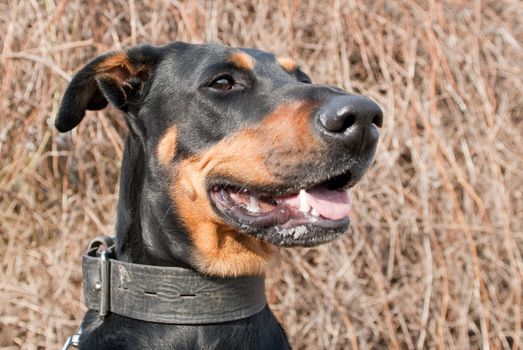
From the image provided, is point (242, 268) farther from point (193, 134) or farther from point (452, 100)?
point (452, 100)

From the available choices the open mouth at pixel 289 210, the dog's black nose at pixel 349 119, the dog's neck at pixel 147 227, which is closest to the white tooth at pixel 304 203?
the open mouth at pixel 289 210

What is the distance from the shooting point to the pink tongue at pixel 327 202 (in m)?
2.45

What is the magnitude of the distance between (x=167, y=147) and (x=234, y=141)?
30 cm

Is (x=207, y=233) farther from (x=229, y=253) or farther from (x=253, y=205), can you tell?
(x=253, y=205)

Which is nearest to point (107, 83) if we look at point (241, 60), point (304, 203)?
point (241, 60)

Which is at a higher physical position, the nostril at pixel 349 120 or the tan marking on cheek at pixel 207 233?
the nostril at pixel 349 120

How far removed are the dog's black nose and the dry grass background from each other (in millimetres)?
2136

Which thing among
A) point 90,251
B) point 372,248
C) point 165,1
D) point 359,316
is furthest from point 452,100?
point 90,251

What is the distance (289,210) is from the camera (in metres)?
2.48

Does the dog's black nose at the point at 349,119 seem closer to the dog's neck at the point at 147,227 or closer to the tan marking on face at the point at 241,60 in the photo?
the tan marking on face at the point at 241,60

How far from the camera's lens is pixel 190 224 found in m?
2.63

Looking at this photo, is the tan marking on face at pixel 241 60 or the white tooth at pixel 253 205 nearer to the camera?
the white tooth at pixel 253 205

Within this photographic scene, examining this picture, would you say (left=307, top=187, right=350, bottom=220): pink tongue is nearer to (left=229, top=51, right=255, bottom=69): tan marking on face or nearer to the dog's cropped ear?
(left=229, top=51, right=255, bottom=69): tan marking on face

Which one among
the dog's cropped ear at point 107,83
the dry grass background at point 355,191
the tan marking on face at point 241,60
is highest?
the tan marking on face at point 241,60
